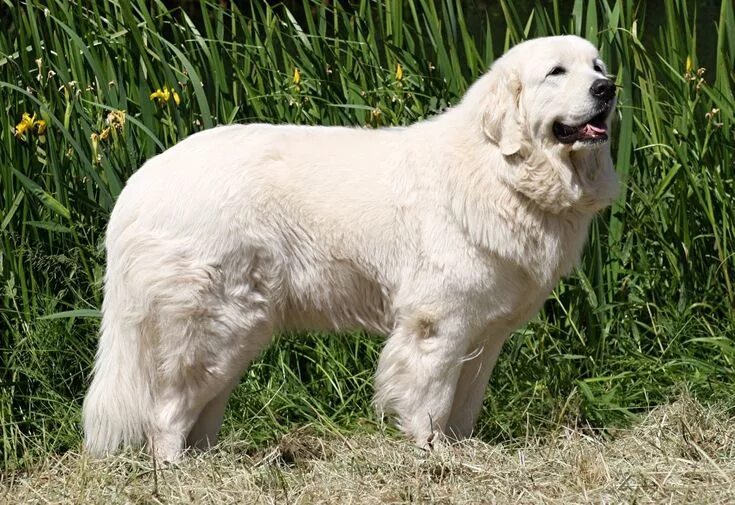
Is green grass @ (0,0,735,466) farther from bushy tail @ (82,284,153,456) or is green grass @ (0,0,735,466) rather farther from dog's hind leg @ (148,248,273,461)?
dog's hind leg @ (148,248,273,461)

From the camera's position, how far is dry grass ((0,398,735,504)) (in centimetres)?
341

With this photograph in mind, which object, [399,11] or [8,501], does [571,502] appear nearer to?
[8,501]

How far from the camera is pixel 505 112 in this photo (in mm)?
3668

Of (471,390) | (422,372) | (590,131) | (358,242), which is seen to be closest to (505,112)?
(590,131)

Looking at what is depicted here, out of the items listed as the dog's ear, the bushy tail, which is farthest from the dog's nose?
the bushy tail

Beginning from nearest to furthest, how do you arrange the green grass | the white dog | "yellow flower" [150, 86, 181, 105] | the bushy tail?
the white dog → the bushy tail → the green grass → "yellow flower" [150, 86, 181, 105]

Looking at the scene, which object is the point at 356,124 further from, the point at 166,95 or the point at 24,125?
the point at 24,125

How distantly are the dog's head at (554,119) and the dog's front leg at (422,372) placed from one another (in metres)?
0.54

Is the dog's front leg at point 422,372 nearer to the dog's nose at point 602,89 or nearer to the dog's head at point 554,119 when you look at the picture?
the dog's head at point 554,119

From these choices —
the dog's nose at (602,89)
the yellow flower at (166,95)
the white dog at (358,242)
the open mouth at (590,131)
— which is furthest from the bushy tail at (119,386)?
the dog's nose at (602,89)

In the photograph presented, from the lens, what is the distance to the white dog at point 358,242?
12.0ft

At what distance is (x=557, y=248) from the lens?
3.76 meters

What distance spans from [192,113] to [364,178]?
121 centimetres

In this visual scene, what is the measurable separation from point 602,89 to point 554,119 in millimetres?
179
